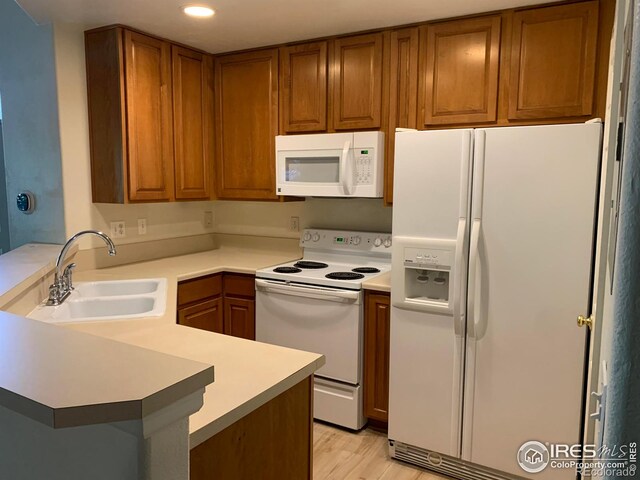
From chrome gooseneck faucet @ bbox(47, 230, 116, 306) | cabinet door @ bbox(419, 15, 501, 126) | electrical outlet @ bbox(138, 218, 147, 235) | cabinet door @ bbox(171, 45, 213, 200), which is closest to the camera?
chrome gooseneck faucet @ bbox(47, 230, 116, 306)

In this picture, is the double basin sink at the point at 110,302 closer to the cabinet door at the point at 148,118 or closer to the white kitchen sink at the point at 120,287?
the white kitchen sink at the point at 120,287

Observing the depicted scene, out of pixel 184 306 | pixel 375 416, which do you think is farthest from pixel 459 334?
pixel 184 306

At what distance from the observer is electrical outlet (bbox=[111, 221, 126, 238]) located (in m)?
3.13

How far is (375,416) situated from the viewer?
9.03ft

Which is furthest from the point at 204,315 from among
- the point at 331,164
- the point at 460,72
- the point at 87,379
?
the point at 87,379

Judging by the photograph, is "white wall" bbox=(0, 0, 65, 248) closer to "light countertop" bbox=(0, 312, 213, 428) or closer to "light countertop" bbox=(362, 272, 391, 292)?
"light countertop" bbox=(362, 272, 391, 292)

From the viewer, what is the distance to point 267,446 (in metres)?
1.35

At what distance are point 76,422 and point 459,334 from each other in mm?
1888

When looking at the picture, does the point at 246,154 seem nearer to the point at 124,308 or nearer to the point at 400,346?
the point at 124,308

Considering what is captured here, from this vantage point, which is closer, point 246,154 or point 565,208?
point 565,208

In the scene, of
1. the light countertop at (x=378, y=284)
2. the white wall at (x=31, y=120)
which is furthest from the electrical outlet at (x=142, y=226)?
the light countertop at (x=378, y=284)

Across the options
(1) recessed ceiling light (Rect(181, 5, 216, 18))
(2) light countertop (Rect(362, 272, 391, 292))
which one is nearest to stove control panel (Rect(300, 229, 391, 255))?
(2) light countertop (Rect(362, 272, 391, 292))

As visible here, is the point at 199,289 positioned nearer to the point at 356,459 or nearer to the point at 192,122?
the point at 192,122

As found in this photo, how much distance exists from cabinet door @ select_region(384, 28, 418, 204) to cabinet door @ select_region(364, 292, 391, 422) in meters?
0.73
